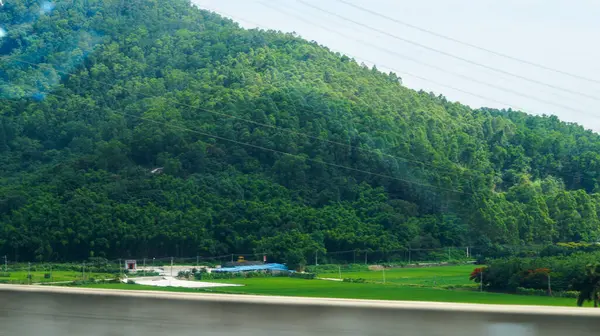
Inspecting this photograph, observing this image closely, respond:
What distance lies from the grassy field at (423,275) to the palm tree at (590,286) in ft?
30.2

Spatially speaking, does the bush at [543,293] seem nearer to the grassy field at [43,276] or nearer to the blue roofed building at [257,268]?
the grassy field at [43,276]

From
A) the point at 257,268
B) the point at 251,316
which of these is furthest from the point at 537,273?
the point at 251,316

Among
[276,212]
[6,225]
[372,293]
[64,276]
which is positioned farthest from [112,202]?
[372,293]

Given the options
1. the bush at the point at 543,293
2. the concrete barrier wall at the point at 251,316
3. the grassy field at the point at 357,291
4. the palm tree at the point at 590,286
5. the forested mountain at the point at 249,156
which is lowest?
the grassy field at the point at 357,291

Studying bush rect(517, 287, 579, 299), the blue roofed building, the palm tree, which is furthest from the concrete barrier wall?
the blue roofed building

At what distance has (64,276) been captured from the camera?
4950 centimetres

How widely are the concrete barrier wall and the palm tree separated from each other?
22.3m

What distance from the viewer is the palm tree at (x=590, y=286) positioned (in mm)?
24656

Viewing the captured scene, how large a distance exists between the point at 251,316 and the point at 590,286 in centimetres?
2464

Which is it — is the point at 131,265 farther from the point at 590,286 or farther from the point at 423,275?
the point at 590,286

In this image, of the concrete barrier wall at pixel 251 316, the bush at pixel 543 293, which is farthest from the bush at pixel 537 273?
the concrete barrier wall at pixel 251 316

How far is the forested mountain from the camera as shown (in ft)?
202

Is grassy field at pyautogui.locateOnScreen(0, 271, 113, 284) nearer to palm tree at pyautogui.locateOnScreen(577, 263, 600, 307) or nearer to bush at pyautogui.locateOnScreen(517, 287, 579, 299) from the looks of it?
bush at pyautogui.locateOnScreen(517, 287, 579, 299)

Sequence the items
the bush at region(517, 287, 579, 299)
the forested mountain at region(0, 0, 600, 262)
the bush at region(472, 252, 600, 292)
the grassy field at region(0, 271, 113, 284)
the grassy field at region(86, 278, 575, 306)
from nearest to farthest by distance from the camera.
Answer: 1. the bush at region(517, 287, 579, 299)
2. the bush at region(472, 252, 600, 292)
3. the grassy field at region(86, 278, 575, 306)
4. the grassy field at region(0, 271, 113, 284)
5. the forested mountain at region(0, 0, 600, 262)
